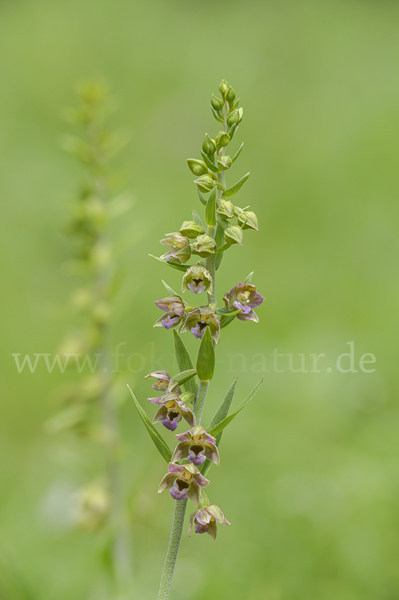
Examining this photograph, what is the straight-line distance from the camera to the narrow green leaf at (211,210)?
1530mm

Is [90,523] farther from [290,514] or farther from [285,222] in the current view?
[285,222]

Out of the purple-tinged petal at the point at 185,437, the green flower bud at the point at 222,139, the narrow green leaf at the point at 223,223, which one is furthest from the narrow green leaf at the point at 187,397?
the green flower bud at the point at 222,139

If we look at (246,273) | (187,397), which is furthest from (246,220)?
A: (246,273)

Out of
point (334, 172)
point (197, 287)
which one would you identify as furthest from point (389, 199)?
point (197, 287)

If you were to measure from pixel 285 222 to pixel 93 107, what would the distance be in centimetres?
433

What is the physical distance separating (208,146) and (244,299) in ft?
1.41

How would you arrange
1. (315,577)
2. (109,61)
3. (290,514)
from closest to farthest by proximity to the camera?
(315,577)
(290,514)
(109,61)

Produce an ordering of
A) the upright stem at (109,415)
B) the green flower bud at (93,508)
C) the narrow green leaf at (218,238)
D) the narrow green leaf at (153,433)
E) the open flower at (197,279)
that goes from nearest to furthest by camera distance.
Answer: the narrow green leaf at (153,433), the open flower at (197,279), the narrow green leaf at (218,238), the upright stem at (109,415), the green flower bud at (93,508)

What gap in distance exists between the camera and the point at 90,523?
274 centimetres

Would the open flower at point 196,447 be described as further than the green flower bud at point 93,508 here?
No

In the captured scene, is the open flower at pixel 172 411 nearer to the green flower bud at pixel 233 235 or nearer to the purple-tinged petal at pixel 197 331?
the purple-tinged petal at pixel 197 331

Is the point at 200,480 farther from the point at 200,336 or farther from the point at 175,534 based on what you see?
the point at 200,336

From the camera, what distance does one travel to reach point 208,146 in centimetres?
158

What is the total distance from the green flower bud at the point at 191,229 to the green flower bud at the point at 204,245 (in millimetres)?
64
